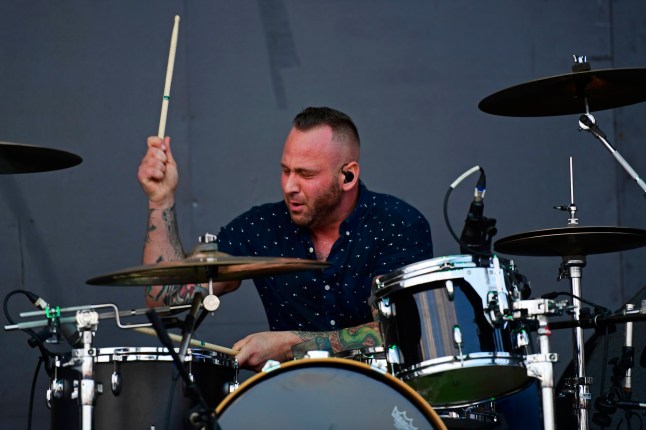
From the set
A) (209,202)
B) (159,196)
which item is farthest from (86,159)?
(159,196)

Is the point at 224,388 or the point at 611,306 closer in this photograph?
the point at 224,388

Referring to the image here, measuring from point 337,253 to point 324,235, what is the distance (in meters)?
0.14

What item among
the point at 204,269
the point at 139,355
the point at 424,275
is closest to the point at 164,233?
the point at 139,355

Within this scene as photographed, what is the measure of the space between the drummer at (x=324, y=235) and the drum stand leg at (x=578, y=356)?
1.71 feet

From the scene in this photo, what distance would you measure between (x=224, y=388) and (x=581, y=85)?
1.63m

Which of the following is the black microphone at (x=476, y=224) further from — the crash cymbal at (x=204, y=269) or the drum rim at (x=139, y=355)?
the drum rim at (x=139, y=355)

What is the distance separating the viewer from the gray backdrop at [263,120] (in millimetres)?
4457

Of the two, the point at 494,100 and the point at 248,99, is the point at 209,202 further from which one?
A: the point at 494,100

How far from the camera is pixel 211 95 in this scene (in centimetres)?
459

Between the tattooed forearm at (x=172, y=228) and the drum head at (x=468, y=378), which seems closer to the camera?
the drum head at (x=468, y=378)

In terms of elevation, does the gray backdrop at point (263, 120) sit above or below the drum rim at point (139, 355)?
above

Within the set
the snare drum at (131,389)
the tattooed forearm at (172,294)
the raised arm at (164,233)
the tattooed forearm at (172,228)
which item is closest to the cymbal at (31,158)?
the raised arm at (164,233)

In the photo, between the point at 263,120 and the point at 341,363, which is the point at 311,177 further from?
the point at 341,363

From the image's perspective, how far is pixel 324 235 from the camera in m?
4.04
